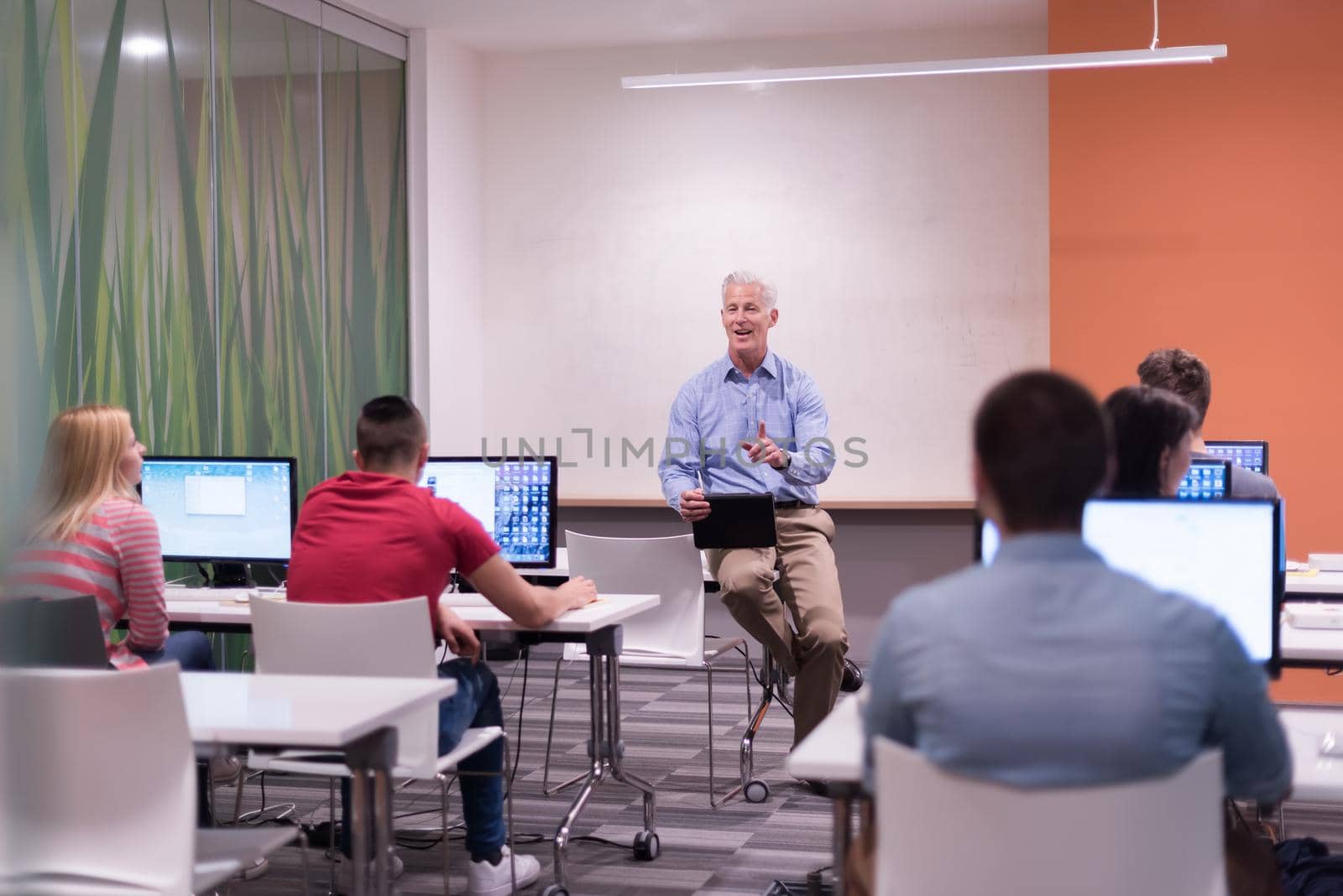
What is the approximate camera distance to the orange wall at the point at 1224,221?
234 inches

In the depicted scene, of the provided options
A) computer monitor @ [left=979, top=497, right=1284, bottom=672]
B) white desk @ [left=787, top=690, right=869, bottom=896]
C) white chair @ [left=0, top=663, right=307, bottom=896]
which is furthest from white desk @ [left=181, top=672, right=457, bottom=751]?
computer monitor @ [left=979, top=497, right=1284, bottom=672]

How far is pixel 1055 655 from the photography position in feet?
4.49

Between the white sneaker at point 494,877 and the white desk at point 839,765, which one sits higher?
the white desk at point 839,765

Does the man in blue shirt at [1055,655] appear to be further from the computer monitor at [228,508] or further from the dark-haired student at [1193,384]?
the computer monitor at [228,508]

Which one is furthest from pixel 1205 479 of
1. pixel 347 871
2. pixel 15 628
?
pixel 15 628

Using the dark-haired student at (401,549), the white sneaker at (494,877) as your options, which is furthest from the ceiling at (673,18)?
the white sneaker at (494,877)

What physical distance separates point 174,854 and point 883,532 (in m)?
5.27

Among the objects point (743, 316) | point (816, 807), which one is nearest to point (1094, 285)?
point (743, 316)

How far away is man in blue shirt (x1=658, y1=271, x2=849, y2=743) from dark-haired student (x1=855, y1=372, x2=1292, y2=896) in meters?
2.65

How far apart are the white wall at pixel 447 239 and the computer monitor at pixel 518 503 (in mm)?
2538

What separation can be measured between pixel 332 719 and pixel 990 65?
4.44 m

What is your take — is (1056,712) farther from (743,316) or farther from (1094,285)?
(1094,285)

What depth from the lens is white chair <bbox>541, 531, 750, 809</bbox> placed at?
430 centimetres

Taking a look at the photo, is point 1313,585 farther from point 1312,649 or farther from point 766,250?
point 766,250
